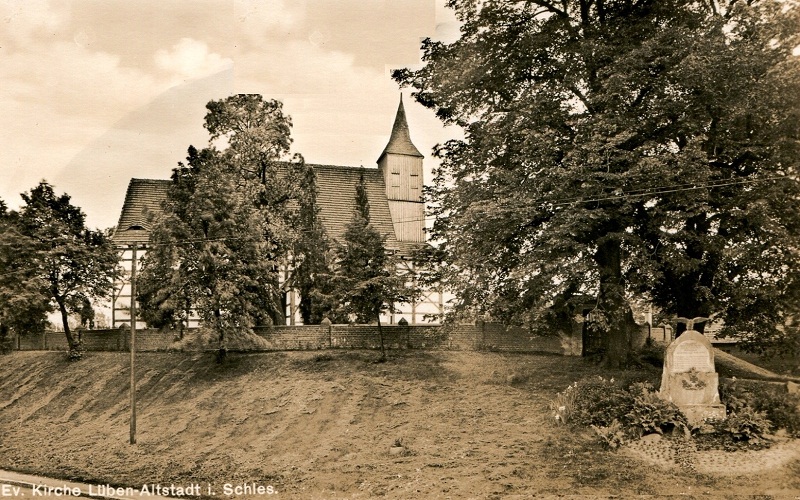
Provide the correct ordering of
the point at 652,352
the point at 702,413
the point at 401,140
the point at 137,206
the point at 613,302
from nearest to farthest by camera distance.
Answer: the point at 702,413 < the point at 613,302 < the point at 652,352 < the point at 137,206 < the point at 401,140

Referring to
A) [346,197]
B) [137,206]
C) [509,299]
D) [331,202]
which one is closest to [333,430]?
[509,299]

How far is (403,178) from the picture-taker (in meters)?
40.7

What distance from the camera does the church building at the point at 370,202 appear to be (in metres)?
32.4

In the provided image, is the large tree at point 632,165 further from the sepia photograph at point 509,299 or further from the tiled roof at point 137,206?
the tiled roof at point 137,206

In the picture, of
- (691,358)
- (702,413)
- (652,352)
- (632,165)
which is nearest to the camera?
(702,413)

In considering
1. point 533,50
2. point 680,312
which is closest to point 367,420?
point 680,312

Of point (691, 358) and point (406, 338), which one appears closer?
point (691, 358)

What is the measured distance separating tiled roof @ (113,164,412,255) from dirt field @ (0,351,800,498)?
907 cm

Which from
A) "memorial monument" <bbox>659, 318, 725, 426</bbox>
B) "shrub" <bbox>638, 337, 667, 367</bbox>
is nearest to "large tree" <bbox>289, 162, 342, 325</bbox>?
"shrub" <bbox>638, 337, 667, 367</bbox>

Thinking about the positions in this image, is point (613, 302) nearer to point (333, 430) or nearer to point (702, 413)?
point (702, 413)

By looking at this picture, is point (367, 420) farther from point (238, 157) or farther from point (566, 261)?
point (238, 157)

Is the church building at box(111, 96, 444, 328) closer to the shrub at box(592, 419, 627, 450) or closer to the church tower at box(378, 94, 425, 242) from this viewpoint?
the church tower at box(378, 94, 425, 242)

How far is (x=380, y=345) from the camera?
2648 centimetres

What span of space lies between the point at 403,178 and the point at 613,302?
23.7 metres
